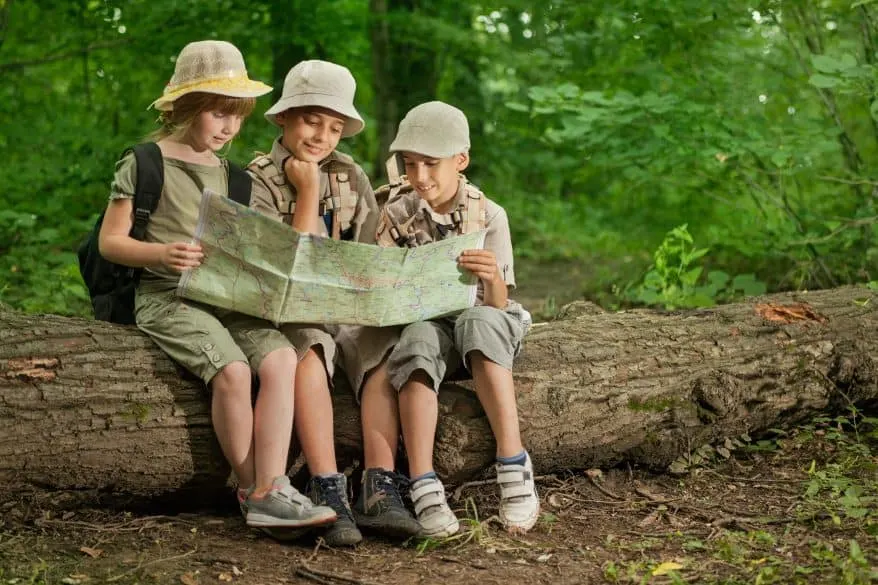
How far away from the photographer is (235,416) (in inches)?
129

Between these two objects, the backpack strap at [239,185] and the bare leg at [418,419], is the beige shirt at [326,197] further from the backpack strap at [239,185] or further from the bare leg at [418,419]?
the bare leg at [418,419]

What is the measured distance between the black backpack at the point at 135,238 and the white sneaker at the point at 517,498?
1.44 meters

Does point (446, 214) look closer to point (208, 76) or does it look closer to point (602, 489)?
point (208, 76)

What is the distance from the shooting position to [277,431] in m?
3.29

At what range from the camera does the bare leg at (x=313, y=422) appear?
3402 millimetres

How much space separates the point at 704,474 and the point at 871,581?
1.28 metres

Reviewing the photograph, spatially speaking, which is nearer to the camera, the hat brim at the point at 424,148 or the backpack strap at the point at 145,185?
the backpack strap at the point at 145,185

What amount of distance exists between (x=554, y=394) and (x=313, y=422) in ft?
3.42

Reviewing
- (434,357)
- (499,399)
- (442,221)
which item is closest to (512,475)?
(499,399)

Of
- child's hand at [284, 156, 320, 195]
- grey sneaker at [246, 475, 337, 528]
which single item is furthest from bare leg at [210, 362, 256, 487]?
child's hand at [284, 156, 320, 195]

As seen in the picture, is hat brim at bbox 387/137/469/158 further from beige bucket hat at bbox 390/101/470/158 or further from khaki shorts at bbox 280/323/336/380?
khaki shorts at bbox 280/323/336/380

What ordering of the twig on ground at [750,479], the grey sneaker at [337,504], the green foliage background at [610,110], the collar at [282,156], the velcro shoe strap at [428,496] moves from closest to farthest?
the grey sneaker at [337,504], the velcro shoe strap at [428,496], the collar at [282,156], the twig on ground at [750,479], the green foliage background at [610,110]

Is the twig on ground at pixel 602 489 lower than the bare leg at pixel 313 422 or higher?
lower

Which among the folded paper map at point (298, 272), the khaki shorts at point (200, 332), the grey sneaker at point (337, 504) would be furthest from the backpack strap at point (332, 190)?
the grey sneaker at point (337, 504)
